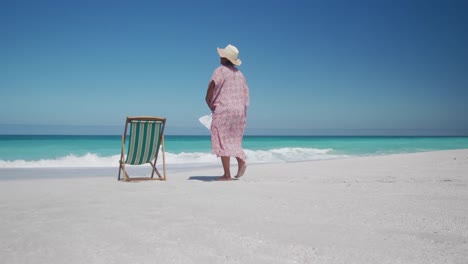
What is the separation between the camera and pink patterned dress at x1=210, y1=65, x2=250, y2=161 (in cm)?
531

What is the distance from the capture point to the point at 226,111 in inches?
210

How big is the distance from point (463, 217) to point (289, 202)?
131 cm

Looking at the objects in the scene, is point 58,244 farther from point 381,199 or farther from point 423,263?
point 381,199

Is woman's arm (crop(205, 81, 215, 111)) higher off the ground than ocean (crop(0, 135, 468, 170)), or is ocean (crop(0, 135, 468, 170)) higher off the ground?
woman's arm (crop(205, 81, 215, 111))

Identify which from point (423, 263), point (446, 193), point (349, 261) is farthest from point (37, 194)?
point (446, 193)

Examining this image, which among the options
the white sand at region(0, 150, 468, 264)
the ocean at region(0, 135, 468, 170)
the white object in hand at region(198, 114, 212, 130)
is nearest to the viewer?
the white sand at region(0, 150, 468, 264)

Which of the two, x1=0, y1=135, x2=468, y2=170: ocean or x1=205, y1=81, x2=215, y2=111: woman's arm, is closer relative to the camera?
x1=205, y1=81, x2=215, y2=111: woman's arm

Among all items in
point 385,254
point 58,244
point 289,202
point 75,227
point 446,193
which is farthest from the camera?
point 446,193

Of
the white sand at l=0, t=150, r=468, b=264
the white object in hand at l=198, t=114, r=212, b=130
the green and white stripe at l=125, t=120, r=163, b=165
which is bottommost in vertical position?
the white sand at l=0, t=150, r=468, b=264

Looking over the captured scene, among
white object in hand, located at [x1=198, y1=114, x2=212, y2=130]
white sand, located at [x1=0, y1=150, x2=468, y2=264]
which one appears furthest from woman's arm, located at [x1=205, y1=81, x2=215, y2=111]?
white sand, located at [x1=0, y1=150, x2=468, y2=264]

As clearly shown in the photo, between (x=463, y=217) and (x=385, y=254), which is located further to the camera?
(x=463, y=217)

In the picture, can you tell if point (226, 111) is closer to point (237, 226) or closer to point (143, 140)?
point (143, 140)

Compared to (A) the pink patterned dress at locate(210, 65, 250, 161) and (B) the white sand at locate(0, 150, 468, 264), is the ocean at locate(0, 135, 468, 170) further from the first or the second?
(B) the white sand at locate(0, 150, 468, 264)

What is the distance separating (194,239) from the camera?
2191 mm
